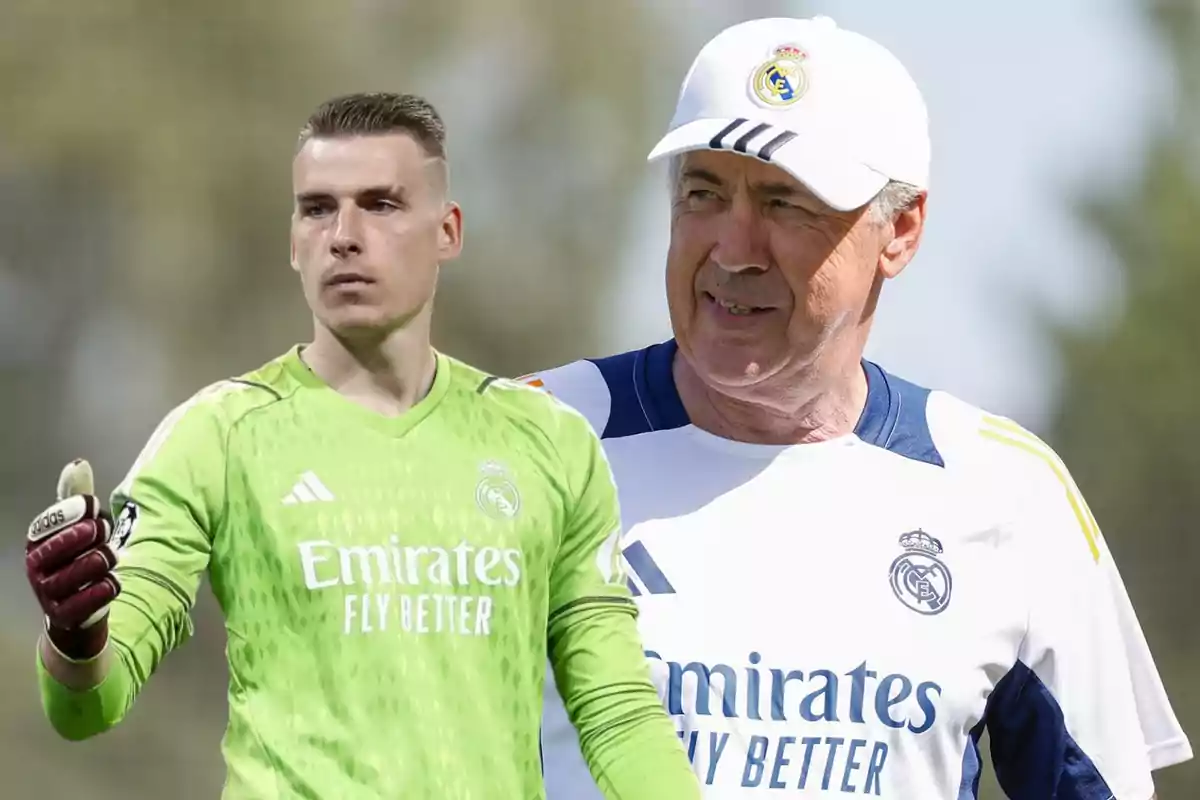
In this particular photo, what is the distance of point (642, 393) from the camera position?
14.3 ft

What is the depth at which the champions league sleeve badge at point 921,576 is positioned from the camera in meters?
4.27

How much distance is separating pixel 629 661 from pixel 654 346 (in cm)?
113

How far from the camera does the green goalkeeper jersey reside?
3115mm

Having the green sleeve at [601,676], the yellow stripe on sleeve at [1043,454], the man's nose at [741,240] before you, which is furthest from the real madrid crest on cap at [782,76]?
the green sleeve at [601,676]

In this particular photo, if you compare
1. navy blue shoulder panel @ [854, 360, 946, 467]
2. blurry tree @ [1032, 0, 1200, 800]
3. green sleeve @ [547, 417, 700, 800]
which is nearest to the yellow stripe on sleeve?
navy blue shoulder panel @ [854, 360, 946, 467]

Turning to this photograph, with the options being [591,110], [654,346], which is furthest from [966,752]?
[591,110]

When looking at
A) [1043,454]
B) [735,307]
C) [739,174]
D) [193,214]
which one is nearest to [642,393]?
[735,307]

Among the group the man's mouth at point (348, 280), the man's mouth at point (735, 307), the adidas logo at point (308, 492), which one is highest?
the man's mouth at point (735, 307)

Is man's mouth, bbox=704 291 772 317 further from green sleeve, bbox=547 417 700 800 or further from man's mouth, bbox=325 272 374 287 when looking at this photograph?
man's mouth, bbox=325 272 374 287

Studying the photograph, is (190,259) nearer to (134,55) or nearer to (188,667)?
(134,55)

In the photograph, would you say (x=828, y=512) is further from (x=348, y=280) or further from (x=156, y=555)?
(x=156, y=555)

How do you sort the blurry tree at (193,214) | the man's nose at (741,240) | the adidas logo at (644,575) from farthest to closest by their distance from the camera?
the blurry tree at (193,214) < the adidas logo at (644,575) < the man's nose at (741,240)

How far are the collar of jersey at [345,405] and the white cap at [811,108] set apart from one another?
38.0 inches

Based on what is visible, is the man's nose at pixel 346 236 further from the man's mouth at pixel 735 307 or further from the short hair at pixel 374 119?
the man's mouth at pixel 735 307
